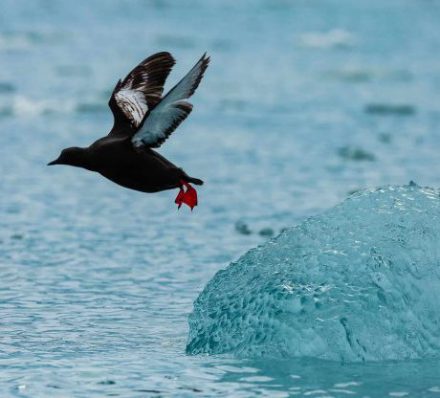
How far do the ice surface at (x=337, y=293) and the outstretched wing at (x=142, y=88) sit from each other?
1185 mm

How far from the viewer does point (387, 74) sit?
25.2 meters

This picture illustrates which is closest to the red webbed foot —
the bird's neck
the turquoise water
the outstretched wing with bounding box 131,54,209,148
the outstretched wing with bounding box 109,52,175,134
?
the outstretched wing with bounding box 131,54,209,148

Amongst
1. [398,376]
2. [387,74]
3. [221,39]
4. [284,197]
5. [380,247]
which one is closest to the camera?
[398,376]

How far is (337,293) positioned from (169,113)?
4.84ft

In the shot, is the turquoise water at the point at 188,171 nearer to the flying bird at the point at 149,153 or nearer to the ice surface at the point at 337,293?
the ice surface at the point at 337,293

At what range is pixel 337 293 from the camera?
24.2 feet

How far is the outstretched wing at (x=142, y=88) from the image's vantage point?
7977 millimetres

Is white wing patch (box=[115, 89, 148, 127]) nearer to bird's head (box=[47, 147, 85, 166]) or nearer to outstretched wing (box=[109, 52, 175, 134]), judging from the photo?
outstretched wing (box=[109, 52, 175, 134])

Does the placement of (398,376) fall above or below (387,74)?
below

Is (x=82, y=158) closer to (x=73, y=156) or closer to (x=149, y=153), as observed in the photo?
(x=73, y=156)

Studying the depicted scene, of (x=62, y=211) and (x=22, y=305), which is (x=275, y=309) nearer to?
(x=22, y=305)

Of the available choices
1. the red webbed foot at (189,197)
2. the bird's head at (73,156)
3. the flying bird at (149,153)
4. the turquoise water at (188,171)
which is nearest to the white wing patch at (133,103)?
the flying bird at (149,153)

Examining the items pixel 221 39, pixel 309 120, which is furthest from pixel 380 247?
pixel 221 39

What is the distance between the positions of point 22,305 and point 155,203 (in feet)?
14.0
